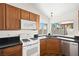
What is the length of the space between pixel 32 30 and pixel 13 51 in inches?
63.8

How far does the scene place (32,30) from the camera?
4.18m

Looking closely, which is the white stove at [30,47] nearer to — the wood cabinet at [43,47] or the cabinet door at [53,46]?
the wood cabinet at [43,47]

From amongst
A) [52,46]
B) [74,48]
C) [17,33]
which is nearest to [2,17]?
[17,33]

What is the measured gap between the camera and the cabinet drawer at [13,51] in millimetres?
2441

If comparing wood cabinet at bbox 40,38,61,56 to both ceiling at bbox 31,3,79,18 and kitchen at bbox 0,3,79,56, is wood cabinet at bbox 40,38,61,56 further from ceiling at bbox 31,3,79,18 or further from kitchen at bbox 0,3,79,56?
ceiling at bbox 31,3,79,18

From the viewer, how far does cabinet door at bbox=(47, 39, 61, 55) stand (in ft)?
15.8

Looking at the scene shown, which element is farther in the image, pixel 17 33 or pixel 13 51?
pixel 17 33

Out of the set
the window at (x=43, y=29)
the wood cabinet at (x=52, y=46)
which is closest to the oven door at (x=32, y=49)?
the wood cabinet at (x=52, y=46)

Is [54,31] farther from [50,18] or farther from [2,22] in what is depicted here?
[2,22]

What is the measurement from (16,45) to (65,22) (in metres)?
3.31

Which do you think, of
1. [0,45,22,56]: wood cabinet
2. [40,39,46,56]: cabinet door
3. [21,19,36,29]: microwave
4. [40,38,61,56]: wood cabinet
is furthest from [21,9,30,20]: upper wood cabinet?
[40,38,61,56]: wood cabinet

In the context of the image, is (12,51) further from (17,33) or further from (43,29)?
(43,29)

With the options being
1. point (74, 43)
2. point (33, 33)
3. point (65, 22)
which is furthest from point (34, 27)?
point (65, 22)

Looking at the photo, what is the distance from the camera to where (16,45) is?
2.78 m
